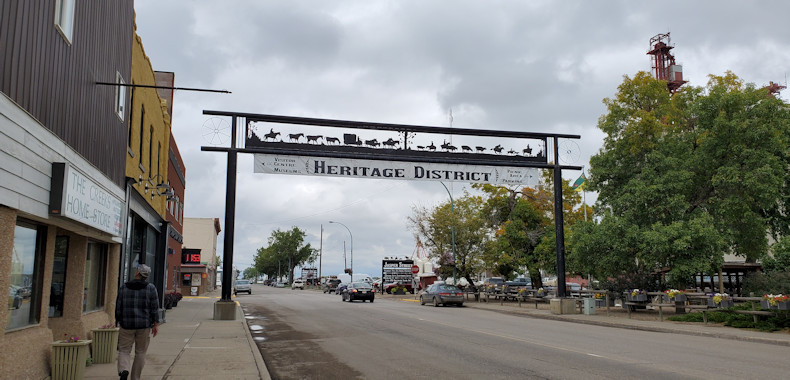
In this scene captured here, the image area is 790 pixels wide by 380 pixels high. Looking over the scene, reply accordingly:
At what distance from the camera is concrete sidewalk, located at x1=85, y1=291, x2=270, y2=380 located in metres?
9.38

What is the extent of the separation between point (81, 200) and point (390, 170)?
13812mm

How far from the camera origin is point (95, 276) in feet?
44.1

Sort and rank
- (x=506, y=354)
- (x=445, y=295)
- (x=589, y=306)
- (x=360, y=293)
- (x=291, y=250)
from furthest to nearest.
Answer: (x=291, y=250), (x=360, y=293), (x=445, y=295), (x=589, y=306), (x=506, y=354)

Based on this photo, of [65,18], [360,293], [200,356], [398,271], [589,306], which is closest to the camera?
[65,18]

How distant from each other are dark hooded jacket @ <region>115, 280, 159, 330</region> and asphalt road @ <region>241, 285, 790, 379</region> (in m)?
2.62

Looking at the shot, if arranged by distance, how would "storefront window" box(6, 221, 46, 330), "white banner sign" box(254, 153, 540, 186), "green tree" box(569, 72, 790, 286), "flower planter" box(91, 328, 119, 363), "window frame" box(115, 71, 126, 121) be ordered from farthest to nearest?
1. "green tree" box(569, 72, 790, 286)
2. "white banner sign" box(254, 153, 540, 186)
3. "window frame" box(115, 71, 126, 121)
4. "flower planter" box(91, 328, 119, 363)
5. "storefront window" box(6, 221, 46, 330)

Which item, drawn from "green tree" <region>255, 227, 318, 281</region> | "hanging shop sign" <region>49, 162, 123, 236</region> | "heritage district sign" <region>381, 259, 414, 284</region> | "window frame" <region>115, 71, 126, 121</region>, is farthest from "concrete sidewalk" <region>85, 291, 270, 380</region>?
"green tree" <region>255, 227, 318, 281</region>

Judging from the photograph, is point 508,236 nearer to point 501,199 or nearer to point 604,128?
point 501,199

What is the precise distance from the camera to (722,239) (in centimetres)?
2219

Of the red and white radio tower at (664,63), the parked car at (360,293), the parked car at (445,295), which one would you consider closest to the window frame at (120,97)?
the parked car at (445,295)

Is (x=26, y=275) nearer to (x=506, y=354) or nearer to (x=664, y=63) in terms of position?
(x=506, y=354)

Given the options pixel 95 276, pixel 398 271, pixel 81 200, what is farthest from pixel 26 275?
pixel 398 271

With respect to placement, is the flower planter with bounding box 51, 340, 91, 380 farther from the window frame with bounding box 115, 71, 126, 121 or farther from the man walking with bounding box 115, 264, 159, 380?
the window frame with bounding box 115, 71, 126, 121

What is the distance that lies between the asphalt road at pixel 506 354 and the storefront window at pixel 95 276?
394 centimetres
